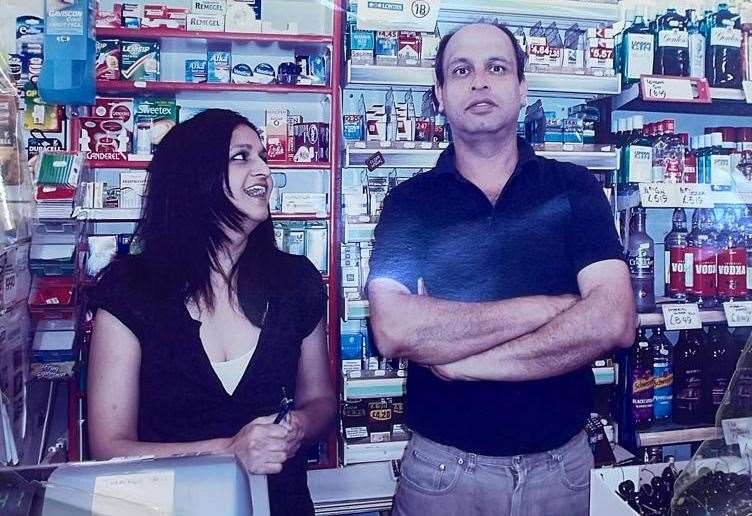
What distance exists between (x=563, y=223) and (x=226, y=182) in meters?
0.81

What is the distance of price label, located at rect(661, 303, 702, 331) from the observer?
2096mm

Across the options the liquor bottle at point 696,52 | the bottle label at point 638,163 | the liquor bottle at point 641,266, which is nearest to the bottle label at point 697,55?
the liquor bottle at point 696,52

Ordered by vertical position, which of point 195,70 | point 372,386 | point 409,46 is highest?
point 409,46

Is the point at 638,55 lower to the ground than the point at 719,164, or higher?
higher

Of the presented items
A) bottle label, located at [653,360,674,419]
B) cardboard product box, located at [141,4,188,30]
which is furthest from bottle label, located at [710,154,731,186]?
cardboard product box, located at [141,4,188,30]

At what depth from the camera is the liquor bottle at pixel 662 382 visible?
229 centimetres

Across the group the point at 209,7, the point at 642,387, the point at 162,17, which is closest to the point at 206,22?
the point at 209,7

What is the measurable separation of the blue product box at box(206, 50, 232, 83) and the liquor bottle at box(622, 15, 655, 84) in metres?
1.44

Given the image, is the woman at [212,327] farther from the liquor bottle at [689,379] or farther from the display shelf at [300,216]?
the liquor bottle at [689,379]

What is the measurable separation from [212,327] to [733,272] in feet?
6.04

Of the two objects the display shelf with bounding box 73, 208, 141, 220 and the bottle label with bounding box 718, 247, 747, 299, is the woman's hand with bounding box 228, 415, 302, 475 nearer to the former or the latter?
the display shelf with bounding box 73, 208, 141, 220

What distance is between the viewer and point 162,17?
75.8 inches

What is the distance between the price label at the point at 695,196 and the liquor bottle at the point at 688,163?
142 millimetres

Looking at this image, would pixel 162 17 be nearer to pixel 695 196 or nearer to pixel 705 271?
pixel 695 196
